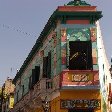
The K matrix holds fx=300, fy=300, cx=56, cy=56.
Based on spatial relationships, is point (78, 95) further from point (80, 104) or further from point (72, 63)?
point (72, 63)

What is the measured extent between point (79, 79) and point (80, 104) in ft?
4.56

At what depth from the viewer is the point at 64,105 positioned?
1669 centimetres

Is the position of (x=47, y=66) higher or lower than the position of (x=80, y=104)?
higher

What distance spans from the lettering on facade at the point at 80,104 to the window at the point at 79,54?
2030 millimetres

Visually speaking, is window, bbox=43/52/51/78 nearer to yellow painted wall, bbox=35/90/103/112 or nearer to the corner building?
the corner building

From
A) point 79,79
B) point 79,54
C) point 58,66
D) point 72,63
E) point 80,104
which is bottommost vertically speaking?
point 80,104

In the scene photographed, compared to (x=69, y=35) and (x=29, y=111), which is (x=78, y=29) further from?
(x=29, y=111)

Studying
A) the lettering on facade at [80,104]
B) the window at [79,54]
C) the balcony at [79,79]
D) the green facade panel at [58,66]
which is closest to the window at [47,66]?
the green facade panel at [58,66]

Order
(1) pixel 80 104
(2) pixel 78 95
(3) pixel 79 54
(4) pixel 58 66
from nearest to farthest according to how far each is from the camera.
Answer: (1) pixel 80 104, (2) pixel 78 95, (4) pixel 58 66, (3) pixel 79 54

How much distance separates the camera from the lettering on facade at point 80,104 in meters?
16.5

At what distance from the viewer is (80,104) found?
16641 millimetres

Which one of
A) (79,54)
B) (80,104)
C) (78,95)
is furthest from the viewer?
(79,54)

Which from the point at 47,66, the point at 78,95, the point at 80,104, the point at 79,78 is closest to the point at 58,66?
the point at 79,78

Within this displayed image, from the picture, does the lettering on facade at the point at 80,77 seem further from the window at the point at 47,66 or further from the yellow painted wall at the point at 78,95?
the window at the point at 47,66
